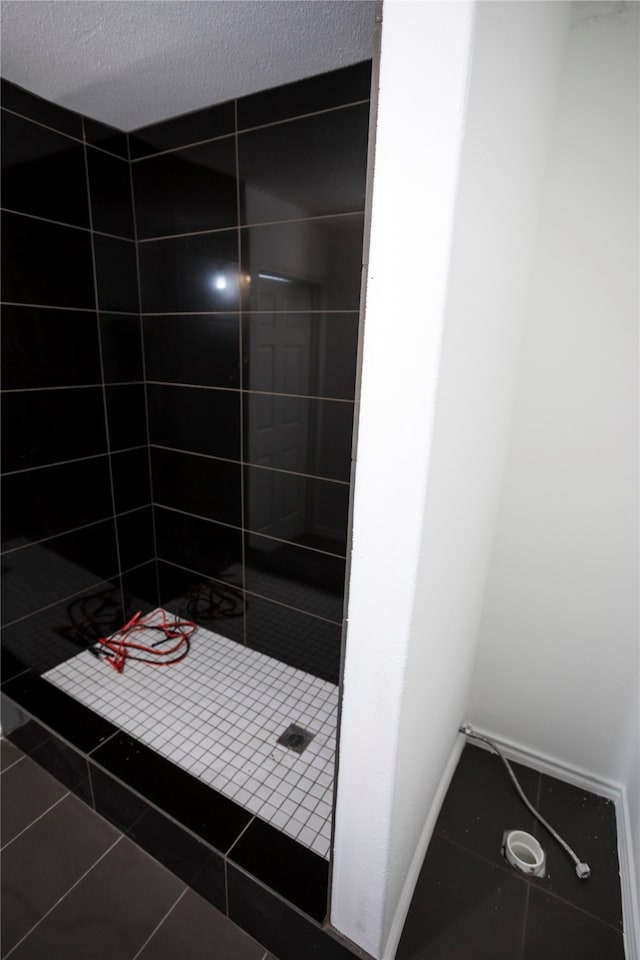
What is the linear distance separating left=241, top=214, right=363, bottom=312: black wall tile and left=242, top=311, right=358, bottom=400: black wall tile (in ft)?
0.14

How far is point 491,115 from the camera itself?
70 centimetres

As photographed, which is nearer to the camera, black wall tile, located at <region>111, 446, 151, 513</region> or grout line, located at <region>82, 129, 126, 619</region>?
grout line, located at <region>82, 129, 126, 619</region>

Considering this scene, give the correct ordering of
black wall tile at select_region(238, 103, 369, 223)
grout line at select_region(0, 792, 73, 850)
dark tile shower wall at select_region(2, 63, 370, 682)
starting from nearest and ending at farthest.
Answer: grout line at select_region(0, 792, 73, 850) < black wall tile at select_region(238, 103, 369, 223) < dark tile shower wall at select_region(2, 63, 370, 682)

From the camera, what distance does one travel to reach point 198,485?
207 centimetres

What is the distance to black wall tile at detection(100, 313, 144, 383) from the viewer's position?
1.93 metres

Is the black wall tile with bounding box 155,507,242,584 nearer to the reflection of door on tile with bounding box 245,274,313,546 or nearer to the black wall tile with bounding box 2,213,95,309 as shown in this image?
the reflection of door on tile with bounding box 245,274,313,546

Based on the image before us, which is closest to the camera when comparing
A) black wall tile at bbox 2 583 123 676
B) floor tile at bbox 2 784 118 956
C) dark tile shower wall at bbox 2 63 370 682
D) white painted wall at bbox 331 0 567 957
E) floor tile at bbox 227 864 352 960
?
white painted wall at bbox 331 0 567 957

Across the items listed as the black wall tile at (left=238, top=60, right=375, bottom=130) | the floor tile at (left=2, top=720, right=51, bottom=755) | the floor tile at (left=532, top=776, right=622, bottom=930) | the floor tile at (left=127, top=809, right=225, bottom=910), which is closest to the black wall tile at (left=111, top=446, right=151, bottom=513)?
the floor tile at (left=2, top=720, right=51, bottom=755)

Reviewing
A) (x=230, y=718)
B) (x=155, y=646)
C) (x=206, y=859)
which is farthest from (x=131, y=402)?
(x=206, y=859)

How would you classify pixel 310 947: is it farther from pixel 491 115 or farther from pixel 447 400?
pixel 491 115

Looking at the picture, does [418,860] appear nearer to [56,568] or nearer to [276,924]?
[276,924]

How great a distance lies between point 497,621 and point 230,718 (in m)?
1.01

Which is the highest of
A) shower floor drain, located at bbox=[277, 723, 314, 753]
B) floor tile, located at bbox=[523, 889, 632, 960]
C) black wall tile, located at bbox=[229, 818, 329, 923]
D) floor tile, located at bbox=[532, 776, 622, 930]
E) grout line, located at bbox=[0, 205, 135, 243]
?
grout line, located at bbox=[0, 205, 135, 243]

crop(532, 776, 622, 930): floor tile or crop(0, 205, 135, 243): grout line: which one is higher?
crop(0, 205, 135, 243): grout line
